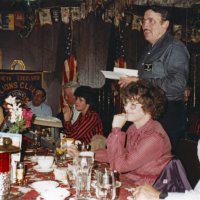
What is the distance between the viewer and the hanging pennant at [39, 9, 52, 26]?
633cm

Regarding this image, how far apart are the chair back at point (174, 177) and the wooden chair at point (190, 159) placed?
1.26 ft

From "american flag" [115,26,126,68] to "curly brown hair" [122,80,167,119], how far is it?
4.73 m

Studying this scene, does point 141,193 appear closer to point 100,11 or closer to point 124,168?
point 124,168

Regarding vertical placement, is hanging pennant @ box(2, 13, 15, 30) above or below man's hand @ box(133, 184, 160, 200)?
above

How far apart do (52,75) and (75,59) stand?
56 cm

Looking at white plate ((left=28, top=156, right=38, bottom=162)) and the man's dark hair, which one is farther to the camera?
the man's dark hair

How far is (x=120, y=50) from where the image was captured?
22.6 feet

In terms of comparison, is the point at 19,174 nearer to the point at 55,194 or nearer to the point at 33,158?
the point at 55,194

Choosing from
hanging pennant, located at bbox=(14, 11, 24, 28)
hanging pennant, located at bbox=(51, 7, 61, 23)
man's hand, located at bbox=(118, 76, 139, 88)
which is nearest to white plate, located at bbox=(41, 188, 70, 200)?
man's hand, located at bbox=(118, 76, 139, 88)

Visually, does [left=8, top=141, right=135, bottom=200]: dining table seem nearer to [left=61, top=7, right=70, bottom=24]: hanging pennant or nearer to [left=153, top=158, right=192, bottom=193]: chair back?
[left=153, top=158, right=192, bottom=193]: chair back

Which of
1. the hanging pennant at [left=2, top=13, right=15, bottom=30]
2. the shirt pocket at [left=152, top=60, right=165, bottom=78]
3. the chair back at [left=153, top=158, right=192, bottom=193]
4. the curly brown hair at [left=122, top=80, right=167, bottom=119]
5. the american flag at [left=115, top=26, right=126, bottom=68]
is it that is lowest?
the chair back at [left=153, top=158, right=192, bottom=193]

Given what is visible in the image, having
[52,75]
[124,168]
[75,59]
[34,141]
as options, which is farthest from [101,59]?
[124,168]

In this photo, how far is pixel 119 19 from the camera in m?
6.77

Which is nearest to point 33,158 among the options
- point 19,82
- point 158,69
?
point 158,69
